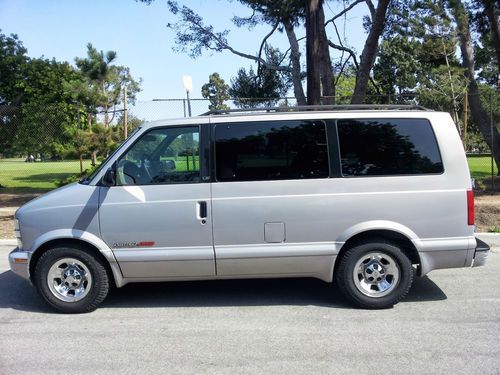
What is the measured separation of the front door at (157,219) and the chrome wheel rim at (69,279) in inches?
15.9

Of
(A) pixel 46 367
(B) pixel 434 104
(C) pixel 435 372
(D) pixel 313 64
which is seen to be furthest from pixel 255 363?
(B) pixel 434 104

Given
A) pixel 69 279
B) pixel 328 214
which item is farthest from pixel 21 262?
pixel 328 214

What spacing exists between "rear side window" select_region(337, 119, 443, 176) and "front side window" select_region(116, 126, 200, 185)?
5.11ft

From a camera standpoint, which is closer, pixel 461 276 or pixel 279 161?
pixel 279 161

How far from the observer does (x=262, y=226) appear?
16.4 ft

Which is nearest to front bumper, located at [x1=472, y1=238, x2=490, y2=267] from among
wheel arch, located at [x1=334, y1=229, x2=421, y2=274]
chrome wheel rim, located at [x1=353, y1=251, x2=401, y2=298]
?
wheel arch, located at [x1=334, y1=229, x2=421, y2=274]

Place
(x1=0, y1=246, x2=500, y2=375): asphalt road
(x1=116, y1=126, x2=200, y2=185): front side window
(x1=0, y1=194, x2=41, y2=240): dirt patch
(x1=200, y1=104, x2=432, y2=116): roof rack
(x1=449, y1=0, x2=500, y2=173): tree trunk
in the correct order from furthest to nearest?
(x1=449, y1=0, x2=500, y2=173): tree trunk, (x1=0, y1=194, x2=41, y2=240): dirt patch, (x1=200, y1=104, x2=432, y2=116): roof rack, (x1=116, y1=126, x2=200, y2=185): front side window, (x1=0, y1=246, x2=500, y2=375): asphalt road

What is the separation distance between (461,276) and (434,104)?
27.7 m

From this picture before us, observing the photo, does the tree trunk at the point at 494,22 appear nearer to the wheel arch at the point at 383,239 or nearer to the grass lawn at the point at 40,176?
the grass lawn at the point at 40,176

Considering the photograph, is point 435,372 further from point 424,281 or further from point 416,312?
point 424,281

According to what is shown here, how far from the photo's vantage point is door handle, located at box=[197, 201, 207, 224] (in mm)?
4973

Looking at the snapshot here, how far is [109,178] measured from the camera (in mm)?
4977

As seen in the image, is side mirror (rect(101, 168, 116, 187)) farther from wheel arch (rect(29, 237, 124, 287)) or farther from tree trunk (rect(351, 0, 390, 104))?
tree trunk (rect(351, 0, 390, 104))

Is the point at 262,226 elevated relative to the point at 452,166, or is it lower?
lower
